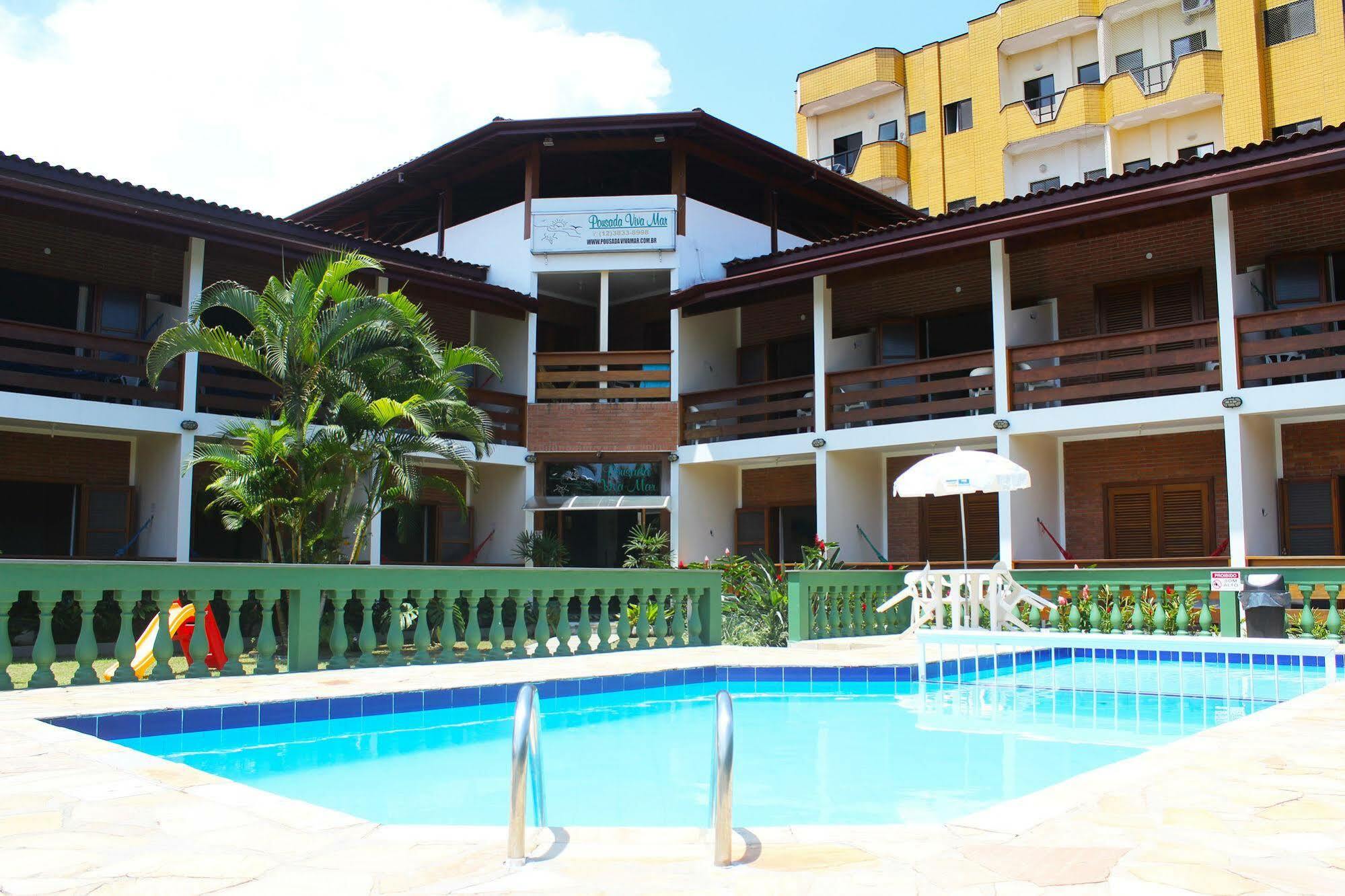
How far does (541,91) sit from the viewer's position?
85.5ft

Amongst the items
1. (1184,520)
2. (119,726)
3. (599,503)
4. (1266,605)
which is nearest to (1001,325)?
(1184,520)

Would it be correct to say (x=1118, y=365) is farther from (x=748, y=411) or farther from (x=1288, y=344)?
(x=748, y=411)

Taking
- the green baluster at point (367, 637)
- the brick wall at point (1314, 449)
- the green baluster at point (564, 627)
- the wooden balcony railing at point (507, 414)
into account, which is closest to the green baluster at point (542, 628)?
the green baluster at point (564, 627)

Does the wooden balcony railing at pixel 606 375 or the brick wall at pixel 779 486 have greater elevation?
the wooden balcony railing at pixel 606 375

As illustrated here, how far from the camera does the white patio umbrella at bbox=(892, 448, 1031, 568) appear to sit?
13.4m

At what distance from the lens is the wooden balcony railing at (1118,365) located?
1532 centimetres

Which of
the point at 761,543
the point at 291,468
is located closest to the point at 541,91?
the point at 761,543

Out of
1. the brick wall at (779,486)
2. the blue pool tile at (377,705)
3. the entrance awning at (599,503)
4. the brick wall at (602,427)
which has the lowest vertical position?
the blue pool tile at (377,705)

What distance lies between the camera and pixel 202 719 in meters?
6.88

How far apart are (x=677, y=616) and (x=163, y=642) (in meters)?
5.70

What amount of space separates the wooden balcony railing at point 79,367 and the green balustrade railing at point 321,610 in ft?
11.3

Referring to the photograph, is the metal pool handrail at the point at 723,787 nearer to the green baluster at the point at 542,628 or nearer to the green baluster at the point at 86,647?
the green baluster at the point at 86,647

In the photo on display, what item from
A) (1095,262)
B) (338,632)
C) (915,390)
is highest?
(1095,262)

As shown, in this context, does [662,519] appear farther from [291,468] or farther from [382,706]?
[382,706]
